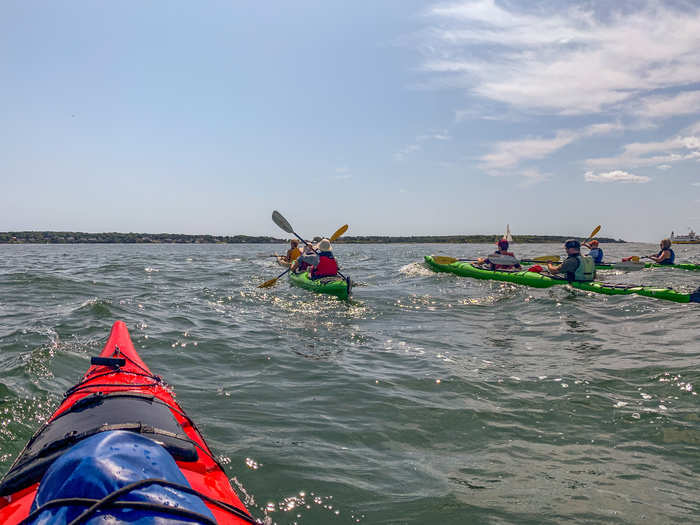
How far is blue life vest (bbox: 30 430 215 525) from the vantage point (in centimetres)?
152

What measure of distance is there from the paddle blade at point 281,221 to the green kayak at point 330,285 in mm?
1710

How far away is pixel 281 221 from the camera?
13.6m

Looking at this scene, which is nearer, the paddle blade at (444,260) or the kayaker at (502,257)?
the kayaker at (502,257)

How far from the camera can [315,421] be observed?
4383 mm

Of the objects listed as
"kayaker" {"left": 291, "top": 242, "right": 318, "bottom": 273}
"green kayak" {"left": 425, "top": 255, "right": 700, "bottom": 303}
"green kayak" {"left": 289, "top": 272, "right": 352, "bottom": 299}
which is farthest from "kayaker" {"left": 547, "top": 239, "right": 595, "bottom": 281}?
"kayaker" {"left": 291, "top": 242, "right": 318, "bottom": 273}

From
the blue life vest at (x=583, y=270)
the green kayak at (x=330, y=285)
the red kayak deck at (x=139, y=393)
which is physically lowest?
the red kayak deck at (x=139, y=393)

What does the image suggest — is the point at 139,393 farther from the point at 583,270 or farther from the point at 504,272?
the point at 504,272

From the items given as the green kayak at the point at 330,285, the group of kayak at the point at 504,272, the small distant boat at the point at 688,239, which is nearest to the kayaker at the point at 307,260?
the group of kayak at the point at 504,272

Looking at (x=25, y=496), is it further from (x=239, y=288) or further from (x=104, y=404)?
(x=239, y=288)

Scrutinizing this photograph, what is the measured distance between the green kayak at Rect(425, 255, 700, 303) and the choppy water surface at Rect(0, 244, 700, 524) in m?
0.53

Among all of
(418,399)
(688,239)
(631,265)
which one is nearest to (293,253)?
(631,265)

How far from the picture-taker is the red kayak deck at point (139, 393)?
2137 millimetres

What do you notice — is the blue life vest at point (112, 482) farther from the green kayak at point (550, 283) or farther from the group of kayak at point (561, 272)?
the green kayak at point (550, 283)

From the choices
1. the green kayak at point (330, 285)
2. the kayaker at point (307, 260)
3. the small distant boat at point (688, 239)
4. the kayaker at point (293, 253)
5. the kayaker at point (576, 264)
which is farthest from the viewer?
the small distant boat at point (688, 239)
